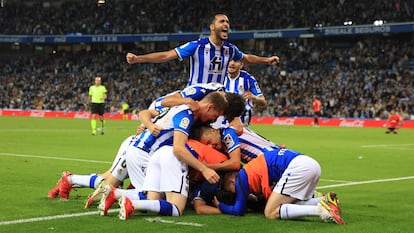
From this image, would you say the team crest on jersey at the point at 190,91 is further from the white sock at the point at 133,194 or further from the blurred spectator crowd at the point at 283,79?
the blurred spectator crowd at the point at 283,79

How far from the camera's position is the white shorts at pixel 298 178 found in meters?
7.98

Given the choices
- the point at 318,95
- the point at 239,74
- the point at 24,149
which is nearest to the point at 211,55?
the point at 239,74

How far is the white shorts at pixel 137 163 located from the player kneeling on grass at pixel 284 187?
1.05 meters

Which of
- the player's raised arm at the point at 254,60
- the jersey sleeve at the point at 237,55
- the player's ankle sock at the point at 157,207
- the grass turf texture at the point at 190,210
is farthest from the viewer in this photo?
the player's raised arm at the point at 254,60

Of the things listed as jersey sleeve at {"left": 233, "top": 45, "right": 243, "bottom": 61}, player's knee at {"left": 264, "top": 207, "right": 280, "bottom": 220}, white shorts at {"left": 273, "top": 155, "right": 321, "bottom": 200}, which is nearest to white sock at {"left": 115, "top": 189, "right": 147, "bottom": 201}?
player's knee at {"left": 264, "top": 207, "right": 280, "bottom": 220}

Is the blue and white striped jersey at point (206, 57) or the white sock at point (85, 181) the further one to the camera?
the blue and white striped jersey at point (206, 57)

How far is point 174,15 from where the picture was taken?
214ft

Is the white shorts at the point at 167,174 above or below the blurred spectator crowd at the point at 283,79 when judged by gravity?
below

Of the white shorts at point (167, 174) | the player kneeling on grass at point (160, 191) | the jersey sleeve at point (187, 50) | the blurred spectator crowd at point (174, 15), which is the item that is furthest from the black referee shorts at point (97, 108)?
the blurred spectator crowd at point (174, 15)

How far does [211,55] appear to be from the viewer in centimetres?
1106

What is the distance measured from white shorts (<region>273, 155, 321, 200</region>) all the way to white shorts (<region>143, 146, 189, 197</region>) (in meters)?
1.08

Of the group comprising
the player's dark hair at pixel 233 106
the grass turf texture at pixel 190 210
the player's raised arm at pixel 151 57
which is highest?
the player's raised arm at pixel 151 57

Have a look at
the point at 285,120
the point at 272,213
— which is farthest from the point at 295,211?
the point at 285,120

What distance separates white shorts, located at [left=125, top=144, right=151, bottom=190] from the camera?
8.77 meters
